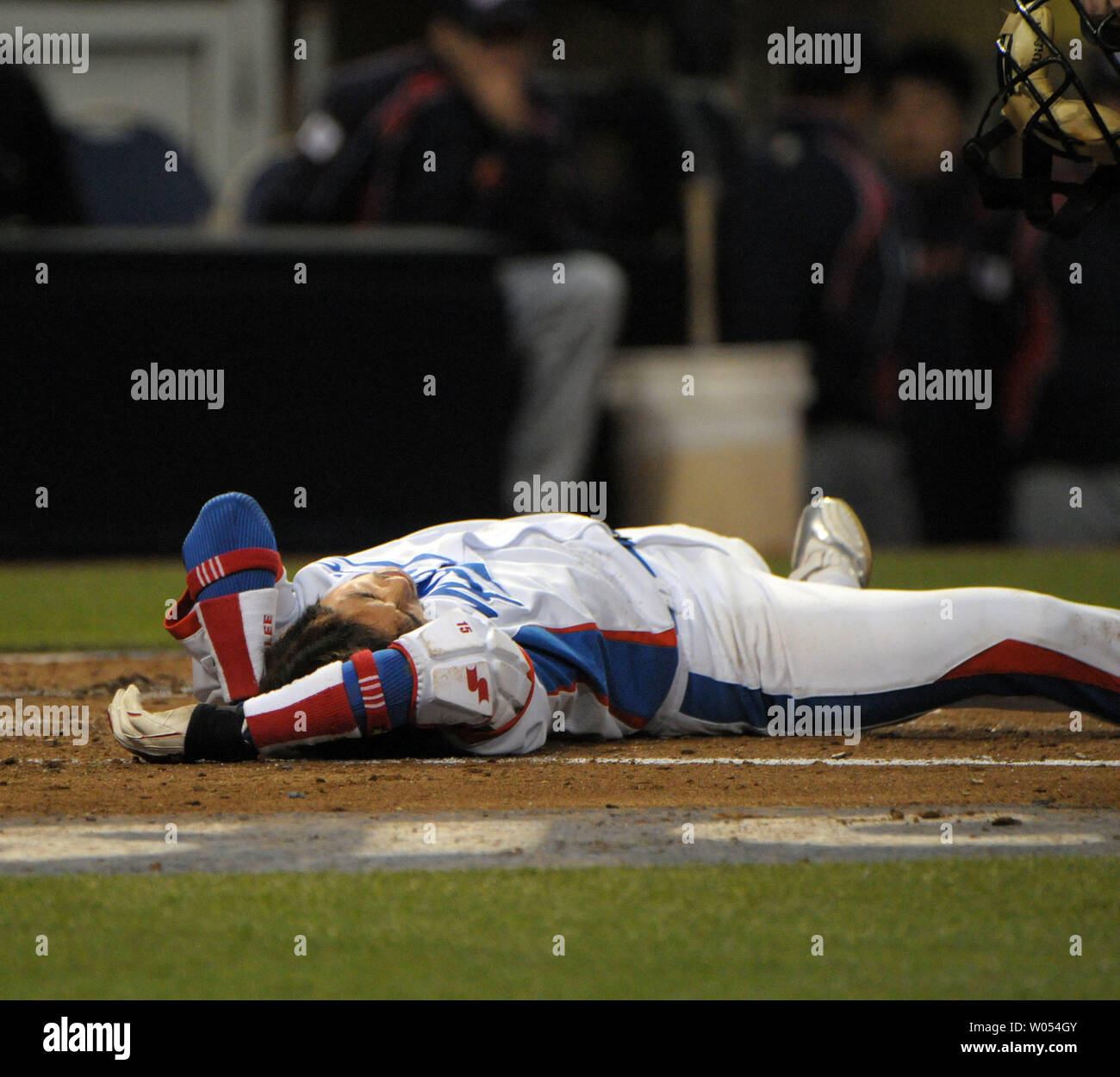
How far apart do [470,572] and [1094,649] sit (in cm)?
163

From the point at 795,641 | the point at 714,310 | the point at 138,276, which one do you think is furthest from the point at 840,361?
the point at 795,641

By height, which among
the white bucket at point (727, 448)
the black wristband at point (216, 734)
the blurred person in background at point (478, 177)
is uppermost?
the blurred person in background at point (478, 177)

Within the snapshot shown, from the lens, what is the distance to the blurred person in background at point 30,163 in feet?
34.8

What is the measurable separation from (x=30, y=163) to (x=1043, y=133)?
299 inches

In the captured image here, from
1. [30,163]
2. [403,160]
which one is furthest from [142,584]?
[403,160]

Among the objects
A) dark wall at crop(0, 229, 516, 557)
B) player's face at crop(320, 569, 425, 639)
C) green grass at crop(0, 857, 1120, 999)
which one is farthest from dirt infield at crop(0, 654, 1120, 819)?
dark wall at crop(0, 229, 516, 557)

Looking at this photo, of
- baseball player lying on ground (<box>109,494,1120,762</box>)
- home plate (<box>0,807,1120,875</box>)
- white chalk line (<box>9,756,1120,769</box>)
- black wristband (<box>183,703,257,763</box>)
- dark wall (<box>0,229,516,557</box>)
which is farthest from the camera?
dark wall (<box>0,229,516,557</box>)

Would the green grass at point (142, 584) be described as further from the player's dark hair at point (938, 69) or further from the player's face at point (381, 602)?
the player's face at point (381, 602)

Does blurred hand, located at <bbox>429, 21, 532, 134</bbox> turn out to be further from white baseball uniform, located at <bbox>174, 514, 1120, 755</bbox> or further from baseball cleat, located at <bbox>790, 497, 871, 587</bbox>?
white baseball uniform, located at <bbox>174, 514, 1120, 755</bbox>

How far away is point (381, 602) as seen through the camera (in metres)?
4.77

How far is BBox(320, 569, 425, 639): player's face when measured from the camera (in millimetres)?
4715

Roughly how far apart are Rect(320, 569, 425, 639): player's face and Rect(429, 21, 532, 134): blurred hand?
680 cm

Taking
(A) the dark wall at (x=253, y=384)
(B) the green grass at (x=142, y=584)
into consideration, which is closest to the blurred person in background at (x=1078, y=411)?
(B) the green grass at (x=142, y=584)

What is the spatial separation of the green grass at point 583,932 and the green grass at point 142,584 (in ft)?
14.7
